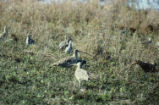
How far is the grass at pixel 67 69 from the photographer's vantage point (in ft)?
18.7

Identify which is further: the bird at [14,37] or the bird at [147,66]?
the bird at [14,37]

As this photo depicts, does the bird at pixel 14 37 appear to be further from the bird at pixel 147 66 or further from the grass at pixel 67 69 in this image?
the bird at pixel 147 66

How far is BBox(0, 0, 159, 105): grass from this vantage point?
571cm

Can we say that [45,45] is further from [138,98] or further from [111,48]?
[138,98]

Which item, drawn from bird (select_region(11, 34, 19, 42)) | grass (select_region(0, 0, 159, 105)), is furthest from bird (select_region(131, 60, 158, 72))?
bird (select_region(11, 34, 19, 42))

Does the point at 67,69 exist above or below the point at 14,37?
below

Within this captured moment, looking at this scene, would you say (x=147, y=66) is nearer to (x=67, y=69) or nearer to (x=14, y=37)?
(x=67, y=69)

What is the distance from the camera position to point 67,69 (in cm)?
726

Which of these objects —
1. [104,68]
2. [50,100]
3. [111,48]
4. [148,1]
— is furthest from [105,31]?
[148,1]

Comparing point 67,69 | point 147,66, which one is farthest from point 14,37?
point 147,66

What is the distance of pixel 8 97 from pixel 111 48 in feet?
14.8

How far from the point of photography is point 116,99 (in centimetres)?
573

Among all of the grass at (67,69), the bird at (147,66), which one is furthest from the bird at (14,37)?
the bird at (147,66)

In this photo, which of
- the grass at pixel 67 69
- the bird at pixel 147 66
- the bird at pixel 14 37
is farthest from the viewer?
the bird at pixel 14 37
